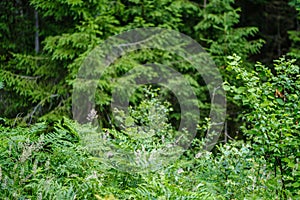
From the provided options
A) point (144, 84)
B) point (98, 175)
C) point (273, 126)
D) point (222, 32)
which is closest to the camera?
point (98, 175)

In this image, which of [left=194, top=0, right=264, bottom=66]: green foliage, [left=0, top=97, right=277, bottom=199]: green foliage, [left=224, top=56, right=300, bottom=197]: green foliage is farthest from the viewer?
[left=194, top=0, right=264, bottom=66]: green foliage

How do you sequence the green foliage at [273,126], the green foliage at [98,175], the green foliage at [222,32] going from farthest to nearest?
the green foliage at [222,32]
the green foliage at [273,126]
the green foliage at [98,175]

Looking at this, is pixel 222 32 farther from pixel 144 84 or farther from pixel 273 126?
pixel 273 126

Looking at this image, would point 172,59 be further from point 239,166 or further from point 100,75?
point 239,166

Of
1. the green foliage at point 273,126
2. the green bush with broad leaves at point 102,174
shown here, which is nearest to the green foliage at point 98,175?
the green bush with broad leaves at point 102,174

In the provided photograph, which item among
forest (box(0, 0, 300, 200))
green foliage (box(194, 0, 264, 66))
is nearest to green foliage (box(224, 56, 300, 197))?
forest (box(0, 0, 300, 200))

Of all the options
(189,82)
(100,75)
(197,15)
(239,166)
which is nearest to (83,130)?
(239,166)

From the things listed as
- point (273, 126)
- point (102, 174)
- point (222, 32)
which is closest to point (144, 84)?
point (222, 32)

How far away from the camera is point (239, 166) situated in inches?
124

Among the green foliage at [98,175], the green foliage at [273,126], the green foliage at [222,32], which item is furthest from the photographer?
the green foliage at [222,32]

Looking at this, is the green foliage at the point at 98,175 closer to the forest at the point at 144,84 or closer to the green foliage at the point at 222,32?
the forest at the point at 144,84

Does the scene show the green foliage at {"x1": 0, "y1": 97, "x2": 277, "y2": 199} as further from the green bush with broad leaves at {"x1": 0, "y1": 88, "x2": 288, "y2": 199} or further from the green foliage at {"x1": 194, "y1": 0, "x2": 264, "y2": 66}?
the green foliage at {"x1": 194, "y1": 0, "x2": 264, "y2": 66}

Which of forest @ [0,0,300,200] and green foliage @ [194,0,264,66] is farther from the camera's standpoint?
green foliage @ [194,0,264,66]

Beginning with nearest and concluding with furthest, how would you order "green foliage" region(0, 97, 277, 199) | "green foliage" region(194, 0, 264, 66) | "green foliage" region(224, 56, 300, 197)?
"green foliage" region(0, 97, 277, 199), "green foliage" region(224, 56, 300, 197), "green foliage" region(194, 0, 264, 66)
